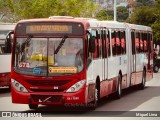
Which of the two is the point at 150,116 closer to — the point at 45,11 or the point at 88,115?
the point at 88,115

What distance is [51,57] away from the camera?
19.6 m

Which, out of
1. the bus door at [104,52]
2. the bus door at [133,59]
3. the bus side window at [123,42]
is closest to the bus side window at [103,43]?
the bus door at [104,52]

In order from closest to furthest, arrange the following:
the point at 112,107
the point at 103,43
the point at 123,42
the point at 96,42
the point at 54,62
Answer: the point at 54,62 → the point at 96,42 → the point at 112,107 → the point at 103,43 → the point at 123,42

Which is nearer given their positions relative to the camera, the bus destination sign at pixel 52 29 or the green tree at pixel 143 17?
the bus destination sign at pixel 52 29

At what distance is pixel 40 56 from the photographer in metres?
19.7

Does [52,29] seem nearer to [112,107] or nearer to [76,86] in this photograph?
[76,86]

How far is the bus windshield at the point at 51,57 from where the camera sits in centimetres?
1948

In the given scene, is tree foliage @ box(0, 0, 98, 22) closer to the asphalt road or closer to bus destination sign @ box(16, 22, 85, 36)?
the asphalt road

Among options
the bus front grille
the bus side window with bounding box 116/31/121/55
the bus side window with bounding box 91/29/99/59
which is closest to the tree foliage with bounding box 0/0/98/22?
the bus side window with bounding box 116/31/121/55

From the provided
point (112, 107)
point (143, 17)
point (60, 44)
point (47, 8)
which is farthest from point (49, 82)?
point (143, 17)

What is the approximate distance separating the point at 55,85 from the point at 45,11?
37708mm

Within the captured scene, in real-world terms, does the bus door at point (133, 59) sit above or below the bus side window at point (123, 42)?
below

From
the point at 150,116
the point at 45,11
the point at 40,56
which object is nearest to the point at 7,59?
the point at 40,56

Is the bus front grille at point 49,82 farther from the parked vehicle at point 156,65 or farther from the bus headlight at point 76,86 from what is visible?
the parked vehicle at point 156,65
